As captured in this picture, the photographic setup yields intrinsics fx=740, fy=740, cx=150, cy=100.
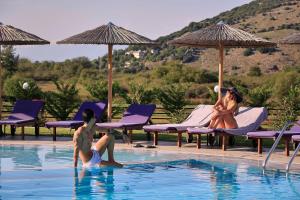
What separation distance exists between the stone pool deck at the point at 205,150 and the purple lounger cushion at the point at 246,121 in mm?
393

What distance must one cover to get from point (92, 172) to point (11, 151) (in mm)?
3919

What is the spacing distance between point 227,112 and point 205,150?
1.00 m

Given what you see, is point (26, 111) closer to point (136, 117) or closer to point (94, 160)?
point (136, 117)

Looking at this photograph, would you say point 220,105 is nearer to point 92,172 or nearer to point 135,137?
point 135,137

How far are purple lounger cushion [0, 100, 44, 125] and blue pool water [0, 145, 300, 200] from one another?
3397 millimetres

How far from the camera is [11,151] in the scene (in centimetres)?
1474

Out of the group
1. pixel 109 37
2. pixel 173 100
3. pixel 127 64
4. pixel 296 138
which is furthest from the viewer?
pixel 127 64

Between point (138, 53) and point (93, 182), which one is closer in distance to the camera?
point (93, 182)

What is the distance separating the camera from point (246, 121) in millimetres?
15430

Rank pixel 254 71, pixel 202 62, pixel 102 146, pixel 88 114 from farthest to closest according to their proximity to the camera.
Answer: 1. pixel 202 62
2. pixel 254 71
3. pixel 102 146
4. pixel 88 114

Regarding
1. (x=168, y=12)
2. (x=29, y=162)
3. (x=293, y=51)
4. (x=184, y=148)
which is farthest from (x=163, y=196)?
(x=293, y=51)

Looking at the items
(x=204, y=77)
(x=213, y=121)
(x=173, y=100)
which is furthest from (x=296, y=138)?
(x=204, y=77)

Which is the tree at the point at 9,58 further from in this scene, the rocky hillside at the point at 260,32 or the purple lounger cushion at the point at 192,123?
the purple lounger cushion at the point at 192,123

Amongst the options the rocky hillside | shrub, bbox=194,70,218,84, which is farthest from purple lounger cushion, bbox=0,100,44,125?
the rocky hillside
